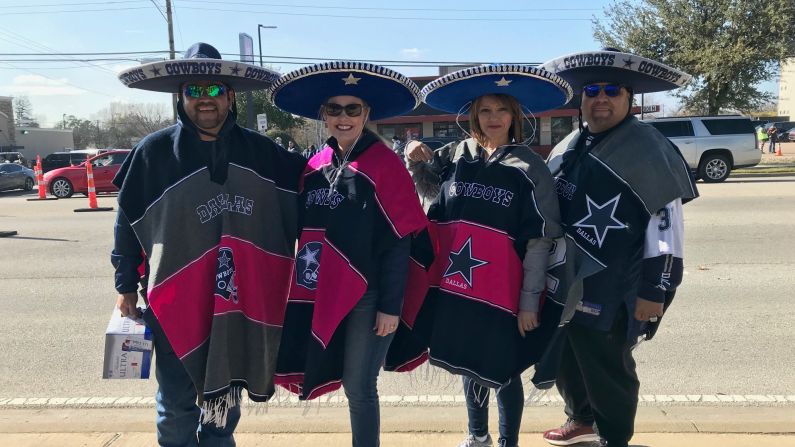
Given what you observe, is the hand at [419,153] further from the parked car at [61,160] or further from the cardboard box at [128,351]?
the parked car at [61,160]

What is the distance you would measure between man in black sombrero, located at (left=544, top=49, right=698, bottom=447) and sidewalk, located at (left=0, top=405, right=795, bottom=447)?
0.65 meters

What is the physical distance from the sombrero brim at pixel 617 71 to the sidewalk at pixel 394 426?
1.81 meters

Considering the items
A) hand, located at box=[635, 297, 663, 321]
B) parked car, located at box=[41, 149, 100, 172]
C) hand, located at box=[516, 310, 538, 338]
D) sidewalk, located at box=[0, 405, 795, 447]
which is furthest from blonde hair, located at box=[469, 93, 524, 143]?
parked car, located at box=[41, 149, 100, 172]

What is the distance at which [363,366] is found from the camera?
2.46 meters

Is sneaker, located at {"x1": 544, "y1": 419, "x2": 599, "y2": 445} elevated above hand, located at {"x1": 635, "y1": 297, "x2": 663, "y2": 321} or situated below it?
below

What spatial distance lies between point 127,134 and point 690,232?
8088 cm

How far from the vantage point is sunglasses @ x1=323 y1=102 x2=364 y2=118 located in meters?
2.54

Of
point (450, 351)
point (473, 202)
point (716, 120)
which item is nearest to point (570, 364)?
point (450, 351)

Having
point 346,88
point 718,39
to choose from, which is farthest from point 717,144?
point 346,88

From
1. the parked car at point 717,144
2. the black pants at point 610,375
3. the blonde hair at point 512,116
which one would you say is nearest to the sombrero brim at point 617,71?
the blonde hair at point 512,116

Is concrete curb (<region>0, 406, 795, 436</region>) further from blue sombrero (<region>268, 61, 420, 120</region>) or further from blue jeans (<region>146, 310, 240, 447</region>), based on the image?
blue sombrero (<region>268, 61, 420, 120</region>)

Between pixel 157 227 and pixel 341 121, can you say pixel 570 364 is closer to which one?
pixel 341 121

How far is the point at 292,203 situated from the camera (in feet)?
8.52

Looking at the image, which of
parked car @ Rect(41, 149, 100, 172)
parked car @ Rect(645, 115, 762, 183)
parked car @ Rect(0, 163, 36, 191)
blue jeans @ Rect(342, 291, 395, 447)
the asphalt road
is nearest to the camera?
blue jeans @ Rect(342, 291, 395, 447)
